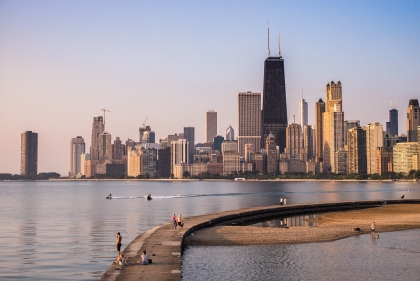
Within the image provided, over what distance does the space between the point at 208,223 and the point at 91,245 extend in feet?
49.4

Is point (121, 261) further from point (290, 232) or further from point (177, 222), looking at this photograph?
point (290, 232)

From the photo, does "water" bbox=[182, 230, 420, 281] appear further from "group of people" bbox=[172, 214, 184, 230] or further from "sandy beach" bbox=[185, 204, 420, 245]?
"group of people" bbox=[172, 214, 184, 230]

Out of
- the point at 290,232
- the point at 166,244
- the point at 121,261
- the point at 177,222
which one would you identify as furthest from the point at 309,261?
the point at 177,222

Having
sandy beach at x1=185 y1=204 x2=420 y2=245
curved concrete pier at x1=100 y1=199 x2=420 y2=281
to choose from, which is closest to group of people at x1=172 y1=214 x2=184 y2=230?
curved concrete pier at x1=100 y1=199 x2=420 y2=281

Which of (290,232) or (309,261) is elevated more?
(290,232)

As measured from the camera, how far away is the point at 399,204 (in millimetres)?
121438

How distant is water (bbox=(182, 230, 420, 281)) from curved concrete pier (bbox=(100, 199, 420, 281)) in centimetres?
159

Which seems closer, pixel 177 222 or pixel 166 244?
pixel 166 244

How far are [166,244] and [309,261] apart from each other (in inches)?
468

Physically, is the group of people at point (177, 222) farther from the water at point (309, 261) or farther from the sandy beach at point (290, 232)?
the water at point (309, 261)

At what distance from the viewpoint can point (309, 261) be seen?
49.8 meters

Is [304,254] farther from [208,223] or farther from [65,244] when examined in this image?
[65,244]

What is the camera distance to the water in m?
44.3

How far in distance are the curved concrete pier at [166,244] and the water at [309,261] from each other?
5.22ft
